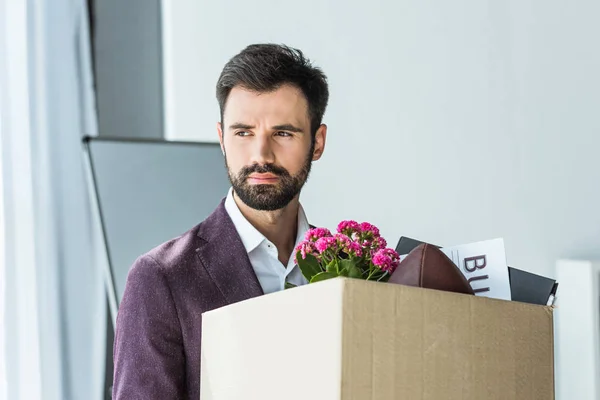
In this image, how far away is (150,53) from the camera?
3.64 meters

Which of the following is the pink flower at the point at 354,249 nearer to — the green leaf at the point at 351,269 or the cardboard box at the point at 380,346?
the green leaf at the point at 351,269

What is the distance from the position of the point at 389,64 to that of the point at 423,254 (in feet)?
6.78

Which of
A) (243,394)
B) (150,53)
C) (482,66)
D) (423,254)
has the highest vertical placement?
(150,53)

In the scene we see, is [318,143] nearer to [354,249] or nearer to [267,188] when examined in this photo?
[267,188]

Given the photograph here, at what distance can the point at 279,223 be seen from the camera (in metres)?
1.64

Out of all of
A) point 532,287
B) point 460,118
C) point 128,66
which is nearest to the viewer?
point 532,287

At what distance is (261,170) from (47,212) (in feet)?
5.87

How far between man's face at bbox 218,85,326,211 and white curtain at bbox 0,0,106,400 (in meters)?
1.63

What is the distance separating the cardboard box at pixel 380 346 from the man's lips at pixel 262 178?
340mm

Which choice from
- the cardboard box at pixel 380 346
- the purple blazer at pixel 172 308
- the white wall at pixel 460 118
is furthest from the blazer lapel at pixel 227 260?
the white wall at pixel 460 118

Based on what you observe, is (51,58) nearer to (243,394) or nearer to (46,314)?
(46,314)

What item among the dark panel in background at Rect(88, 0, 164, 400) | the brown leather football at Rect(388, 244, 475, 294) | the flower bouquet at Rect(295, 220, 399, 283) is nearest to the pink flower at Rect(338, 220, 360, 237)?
the flower bouquet at Rect(295, 220, 399, 283)

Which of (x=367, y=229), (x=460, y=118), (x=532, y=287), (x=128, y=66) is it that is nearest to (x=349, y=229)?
(x=367, y=229)

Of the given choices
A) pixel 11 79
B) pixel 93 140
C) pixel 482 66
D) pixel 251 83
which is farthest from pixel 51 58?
pixel 251 83
